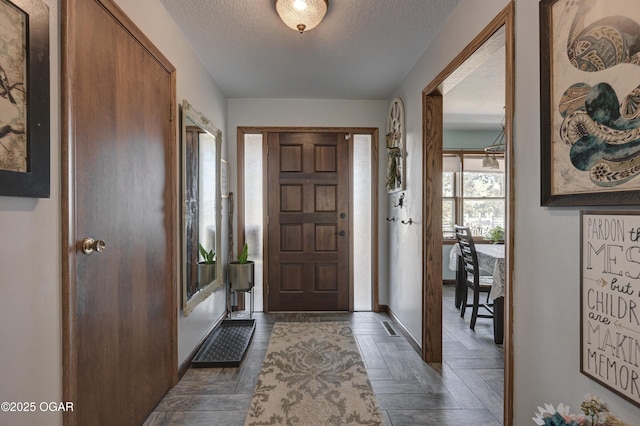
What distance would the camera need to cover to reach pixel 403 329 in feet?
10.4

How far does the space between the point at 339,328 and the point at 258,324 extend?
2.77 feet

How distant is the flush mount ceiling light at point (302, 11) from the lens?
1.90m

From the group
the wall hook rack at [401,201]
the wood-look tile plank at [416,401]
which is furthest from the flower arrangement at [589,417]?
the wall hook rack at [401,201]

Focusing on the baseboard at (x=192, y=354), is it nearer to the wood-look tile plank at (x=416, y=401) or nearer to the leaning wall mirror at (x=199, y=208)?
the leaning wall mirror at (x=199, y=208)

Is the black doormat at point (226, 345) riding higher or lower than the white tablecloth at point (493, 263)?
lower

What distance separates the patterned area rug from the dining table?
1.30 meters

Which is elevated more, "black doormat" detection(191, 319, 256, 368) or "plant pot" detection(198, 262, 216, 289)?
"plant pot" detection(198, 262, 216, 289)

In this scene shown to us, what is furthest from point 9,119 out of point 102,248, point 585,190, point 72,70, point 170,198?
point 585,190

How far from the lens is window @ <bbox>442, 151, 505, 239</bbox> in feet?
17.5

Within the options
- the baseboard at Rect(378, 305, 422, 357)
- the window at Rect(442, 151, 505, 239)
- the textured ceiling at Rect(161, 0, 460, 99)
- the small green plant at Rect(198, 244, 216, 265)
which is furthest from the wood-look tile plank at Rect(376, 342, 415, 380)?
the window at Rect(442, 151, 505, 239)

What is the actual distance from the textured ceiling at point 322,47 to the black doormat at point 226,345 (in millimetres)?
2406

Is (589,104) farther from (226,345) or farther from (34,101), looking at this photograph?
(226,345)

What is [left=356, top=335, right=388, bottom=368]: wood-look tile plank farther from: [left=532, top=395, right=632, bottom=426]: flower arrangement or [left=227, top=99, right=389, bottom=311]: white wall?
[left=532, top=395, right=632, bottom=426]: flower arrangement

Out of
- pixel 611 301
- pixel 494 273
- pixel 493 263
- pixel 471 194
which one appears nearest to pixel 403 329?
pixel 494 273
